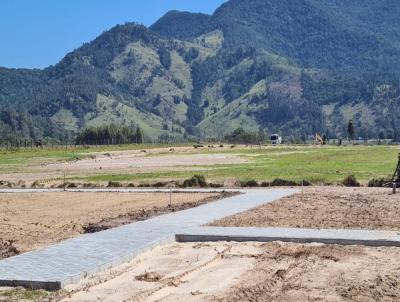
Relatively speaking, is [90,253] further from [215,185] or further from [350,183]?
[350,183]

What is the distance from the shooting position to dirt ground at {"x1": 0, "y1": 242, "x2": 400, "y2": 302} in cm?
984

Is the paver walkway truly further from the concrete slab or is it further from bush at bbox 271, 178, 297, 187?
bush at bbox 271, 178, 297, 187

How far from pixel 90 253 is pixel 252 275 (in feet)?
11.5

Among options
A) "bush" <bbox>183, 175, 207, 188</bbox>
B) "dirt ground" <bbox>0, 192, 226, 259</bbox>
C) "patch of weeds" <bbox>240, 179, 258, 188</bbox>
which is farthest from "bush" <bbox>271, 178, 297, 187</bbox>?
"dirt ground" <bbox>0, 192, 226, 259</bbox>

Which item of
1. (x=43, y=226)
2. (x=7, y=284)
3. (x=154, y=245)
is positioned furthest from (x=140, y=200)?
(x=7, y=284)

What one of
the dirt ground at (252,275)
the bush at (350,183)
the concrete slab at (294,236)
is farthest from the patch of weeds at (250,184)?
the dirt ground at (252,275)

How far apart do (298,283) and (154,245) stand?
4.40 meters

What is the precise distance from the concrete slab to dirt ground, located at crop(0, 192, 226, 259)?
3356 millimetres

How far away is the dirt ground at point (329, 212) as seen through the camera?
17266 millimetres

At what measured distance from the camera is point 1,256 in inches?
546

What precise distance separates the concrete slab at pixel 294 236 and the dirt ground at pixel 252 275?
0.46m

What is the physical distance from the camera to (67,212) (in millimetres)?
22453

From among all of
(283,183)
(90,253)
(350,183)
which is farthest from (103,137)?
(90,253)

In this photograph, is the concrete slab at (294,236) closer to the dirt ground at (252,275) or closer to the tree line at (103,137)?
the dirt ground at (252,275)
